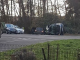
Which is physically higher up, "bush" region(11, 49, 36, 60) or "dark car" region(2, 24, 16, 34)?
"bush" region(11, 49, 36, 60)

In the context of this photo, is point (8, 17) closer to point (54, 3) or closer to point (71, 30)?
point (54, 3)

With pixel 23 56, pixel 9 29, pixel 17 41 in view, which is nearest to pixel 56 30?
pixel 9 29

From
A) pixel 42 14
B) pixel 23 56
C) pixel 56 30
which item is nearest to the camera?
pixel 23 56

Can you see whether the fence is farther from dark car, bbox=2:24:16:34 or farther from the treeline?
the treeline

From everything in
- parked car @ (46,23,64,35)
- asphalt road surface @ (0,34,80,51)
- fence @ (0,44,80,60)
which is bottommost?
parked car @ (46,23,64,35)

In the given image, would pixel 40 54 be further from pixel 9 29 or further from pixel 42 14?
pixel 42 14

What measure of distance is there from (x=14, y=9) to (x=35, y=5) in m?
6.09

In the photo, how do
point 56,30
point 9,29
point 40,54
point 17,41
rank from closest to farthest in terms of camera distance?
1. point 40,54
2. point 17,41
3. point 9,29
4. point 56,30

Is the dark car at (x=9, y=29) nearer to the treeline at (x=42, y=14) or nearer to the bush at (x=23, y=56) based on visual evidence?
the treeline at (x=42, y=14)

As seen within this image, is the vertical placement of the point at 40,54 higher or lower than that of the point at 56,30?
higher

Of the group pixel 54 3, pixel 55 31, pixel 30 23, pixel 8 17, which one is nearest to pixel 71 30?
pixel 55 31

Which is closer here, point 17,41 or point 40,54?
point 40,54

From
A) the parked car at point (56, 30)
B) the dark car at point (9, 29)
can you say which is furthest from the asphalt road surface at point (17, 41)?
the parked car at point (56, 30)

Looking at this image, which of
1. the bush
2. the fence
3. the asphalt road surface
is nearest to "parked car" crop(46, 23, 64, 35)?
the asphalt road surface
